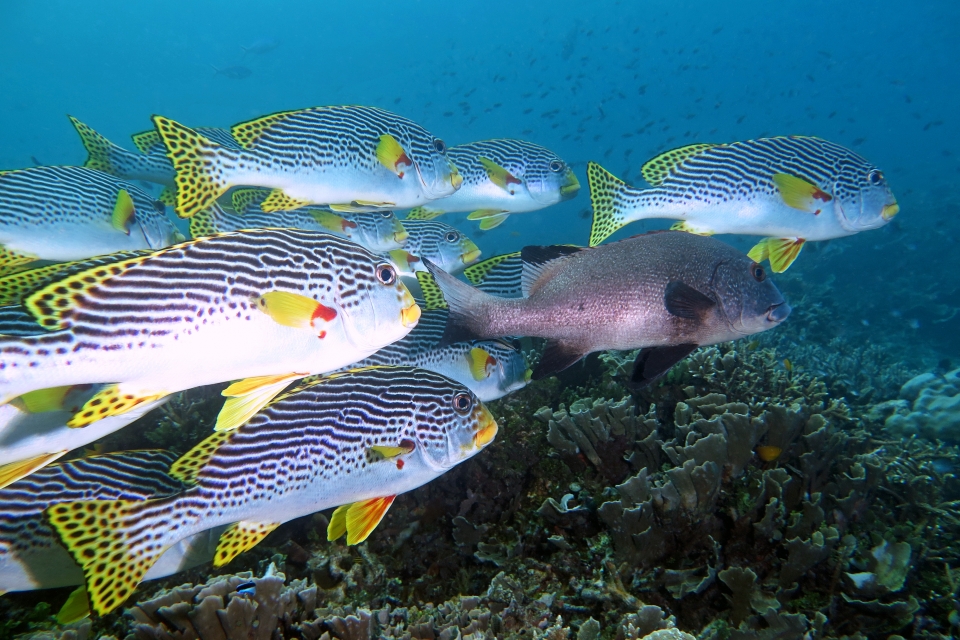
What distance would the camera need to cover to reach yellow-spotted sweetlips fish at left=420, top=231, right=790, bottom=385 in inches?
124

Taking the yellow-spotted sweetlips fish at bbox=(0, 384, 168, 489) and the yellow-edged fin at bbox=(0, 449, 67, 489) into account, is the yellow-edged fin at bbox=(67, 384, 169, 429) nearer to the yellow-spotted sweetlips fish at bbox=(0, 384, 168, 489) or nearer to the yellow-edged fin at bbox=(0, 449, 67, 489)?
the yellow-spotted sweetlips fish at bbox=(0, 384, 168, 489)

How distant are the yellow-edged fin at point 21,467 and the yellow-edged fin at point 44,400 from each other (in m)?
0.22

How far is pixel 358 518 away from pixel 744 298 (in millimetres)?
2847

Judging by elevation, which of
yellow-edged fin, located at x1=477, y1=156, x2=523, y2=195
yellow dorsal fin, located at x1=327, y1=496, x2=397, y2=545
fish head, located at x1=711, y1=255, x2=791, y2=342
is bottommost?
yellow dorsal fin, located at x1=327, y1=496, x2=397, y2=545

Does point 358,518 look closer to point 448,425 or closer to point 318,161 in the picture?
point 448,425

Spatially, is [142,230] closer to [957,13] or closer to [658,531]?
[658,531]

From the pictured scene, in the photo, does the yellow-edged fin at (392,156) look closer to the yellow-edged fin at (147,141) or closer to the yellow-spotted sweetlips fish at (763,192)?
the yellow-spotted sweetlips fish at (763,192)

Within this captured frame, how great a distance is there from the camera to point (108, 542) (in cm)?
226

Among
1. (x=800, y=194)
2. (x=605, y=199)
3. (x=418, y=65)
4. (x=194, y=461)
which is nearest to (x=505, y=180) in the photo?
(x=605, y=199)

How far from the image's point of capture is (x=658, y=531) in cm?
299

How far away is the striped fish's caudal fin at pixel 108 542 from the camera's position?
2.19 m

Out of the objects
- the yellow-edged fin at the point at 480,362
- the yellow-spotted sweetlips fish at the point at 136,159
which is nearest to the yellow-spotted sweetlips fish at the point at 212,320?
→ the yellow-edged fin at the point at 480,362

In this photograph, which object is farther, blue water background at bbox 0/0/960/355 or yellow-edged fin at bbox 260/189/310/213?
blue water background at bbox 0/0/960/355

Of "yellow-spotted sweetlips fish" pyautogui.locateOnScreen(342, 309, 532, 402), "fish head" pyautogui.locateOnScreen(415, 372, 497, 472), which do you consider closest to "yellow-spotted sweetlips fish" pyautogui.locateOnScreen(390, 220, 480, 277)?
"yellow-spotted sweetlips fish" pyautogui.locateOnScreen(342, 309, 532, 402)
